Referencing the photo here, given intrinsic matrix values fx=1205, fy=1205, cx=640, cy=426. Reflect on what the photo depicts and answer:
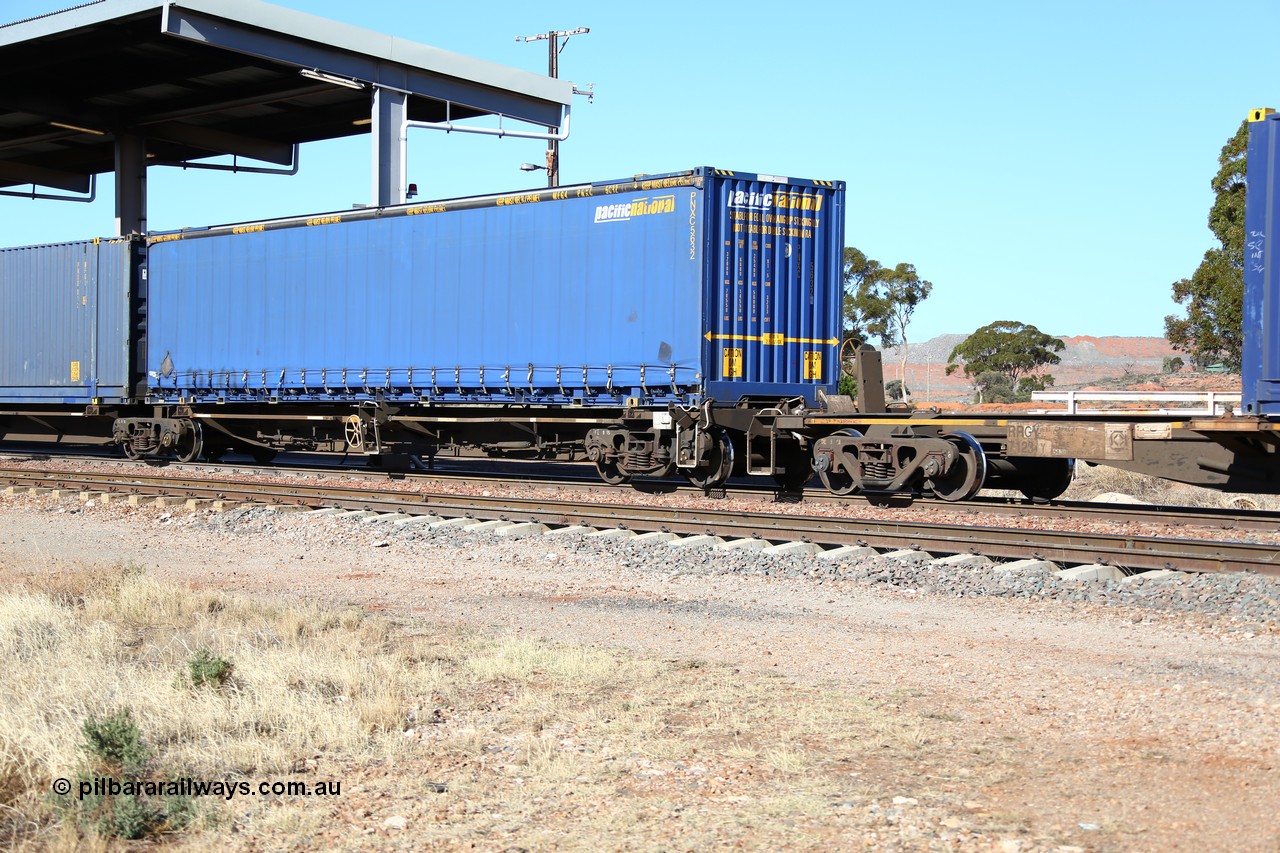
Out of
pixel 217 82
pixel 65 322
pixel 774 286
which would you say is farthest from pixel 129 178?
pixel 774 286

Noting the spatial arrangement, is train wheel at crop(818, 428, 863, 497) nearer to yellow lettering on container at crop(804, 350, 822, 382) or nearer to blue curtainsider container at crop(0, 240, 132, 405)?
yellow lettering on container at crop(804, 350, 822, 382)

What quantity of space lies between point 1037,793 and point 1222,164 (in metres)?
34.4

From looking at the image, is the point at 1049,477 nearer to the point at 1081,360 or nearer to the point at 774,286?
the point at 774,286

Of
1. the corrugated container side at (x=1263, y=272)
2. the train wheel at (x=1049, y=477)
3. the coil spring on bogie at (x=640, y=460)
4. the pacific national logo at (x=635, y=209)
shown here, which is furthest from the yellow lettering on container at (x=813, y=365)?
the corrugated container side at (x=1263, y=272)

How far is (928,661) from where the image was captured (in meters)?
7.34

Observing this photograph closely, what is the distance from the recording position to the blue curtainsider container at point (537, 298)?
51.3 feet

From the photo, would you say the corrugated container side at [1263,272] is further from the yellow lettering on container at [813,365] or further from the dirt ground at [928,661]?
the yellow lettering on container at [813,365]

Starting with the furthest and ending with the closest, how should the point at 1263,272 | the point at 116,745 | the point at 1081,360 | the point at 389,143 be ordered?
the point at 1081,360
the point at 389,143
the point at 1263,272
the point at 116,745

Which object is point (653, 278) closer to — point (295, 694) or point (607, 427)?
point (607, 427)

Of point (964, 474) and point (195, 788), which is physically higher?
point (964, 474)

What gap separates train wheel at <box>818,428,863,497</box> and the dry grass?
711 cm

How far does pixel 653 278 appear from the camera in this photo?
627 inches

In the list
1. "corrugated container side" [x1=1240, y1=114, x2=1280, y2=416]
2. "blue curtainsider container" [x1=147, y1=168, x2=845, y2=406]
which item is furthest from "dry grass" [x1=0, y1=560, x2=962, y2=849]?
"blue curtainsider container" [x1=147, y1=168, x2=845, y2=406]

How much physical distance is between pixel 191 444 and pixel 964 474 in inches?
582
